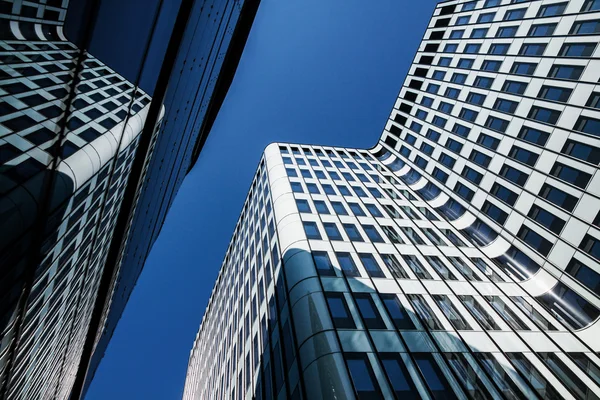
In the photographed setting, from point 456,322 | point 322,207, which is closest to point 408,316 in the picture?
point 456,322

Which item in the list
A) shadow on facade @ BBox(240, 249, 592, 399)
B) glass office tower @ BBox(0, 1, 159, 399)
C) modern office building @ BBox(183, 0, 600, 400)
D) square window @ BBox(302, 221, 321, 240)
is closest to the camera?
glass office tower @ BBox(0, 1, 159, 399)

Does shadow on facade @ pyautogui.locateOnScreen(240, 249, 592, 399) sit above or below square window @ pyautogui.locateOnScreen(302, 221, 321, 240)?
below

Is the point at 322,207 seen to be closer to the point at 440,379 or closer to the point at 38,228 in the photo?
the point at 440,379

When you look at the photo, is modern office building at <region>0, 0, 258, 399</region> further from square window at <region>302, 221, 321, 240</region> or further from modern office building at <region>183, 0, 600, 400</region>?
square window at <region>302, 221, 321, 240</region>

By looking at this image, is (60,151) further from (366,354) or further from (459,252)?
(459,252)

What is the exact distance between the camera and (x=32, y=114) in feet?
17.7

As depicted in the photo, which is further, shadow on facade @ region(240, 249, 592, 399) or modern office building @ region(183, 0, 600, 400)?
modern office building @ region(183, 0, 600, 400)

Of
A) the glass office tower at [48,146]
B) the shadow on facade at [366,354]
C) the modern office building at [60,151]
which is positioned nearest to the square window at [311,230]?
the shadow on facade at [366,354]

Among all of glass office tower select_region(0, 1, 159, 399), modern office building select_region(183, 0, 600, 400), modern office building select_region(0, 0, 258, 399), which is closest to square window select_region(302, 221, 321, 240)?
modern office building select_region(183, 0, 600, 400)

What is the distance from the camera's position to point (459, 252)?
27828 millimetres

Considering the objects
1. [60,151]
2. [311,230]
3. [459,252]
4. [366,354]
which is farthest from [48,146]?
[459,252]

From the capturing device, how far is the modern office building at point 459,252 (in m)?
16.4

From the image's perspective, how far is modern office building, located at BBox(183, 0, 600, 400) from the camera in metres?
16.4

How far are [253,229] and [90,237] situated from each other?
2120 centimetres
